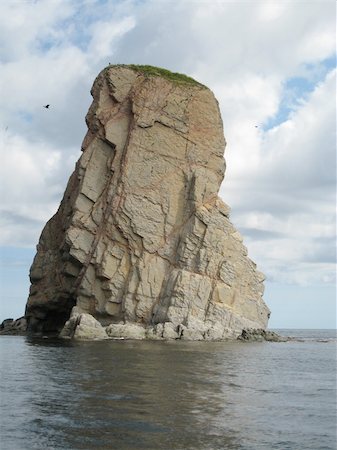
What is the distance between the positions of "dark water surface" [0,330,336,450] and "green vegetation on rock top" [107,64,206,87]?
110 feet

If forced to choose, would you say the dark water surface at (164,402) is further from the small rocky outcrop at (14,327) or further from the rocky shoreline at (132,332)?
the small rocky outcrop at (14,327)

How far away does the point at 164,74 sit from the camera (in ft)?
219

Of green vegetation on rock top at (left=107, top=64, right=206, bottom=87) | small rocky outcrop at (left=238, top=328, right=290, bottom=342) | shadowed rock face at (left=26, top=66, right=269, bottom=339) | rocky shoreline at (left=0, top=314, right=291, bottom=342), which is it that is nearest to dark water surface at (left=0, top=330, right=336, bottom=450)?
rocky shoreline at (left=0, top=314, right=291, bottom=342)

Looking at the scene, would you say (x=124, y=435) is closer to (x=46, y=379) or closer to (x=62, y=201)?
(x=46, y=379)

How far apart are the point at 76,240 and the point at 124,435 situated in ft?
150

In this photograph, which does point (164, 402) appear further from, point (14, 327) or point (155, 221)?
point (14, 327)

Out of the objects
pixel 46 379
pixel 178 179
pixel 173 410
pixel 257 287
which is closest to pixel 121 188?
pixel 178 179

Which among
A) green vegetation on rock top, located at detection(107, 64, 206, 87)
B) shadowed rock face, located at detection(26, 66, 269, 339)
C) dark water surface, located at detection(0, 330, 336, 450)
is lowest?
dark water surface, located at detection(0, 330, 336, 450)

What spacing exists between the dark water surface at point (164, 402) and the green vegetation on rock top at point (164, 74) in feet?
110

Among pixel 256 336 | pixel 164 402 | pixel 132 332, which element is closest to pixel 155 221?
pixel 132 332

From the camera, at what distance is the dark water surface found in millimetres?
18156

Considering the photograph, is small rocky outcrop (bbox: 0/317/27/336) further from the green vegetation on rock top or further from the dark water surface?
the dark water surface

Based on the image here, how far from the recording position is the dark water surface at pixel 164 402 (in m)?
18.2

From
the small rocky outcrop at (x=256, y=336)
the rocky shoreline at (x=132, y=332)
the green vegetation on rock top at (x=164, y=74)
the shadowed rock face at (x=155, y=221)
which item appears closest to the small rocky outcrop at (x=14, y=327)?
the shadowed rock face at (x=155, y=221)
